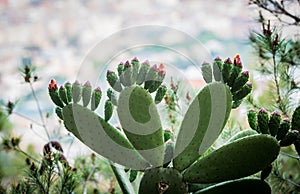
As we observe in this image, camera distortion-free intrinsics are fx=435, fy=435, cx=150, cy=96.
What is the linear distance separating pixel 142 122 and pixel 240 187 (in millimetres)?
164

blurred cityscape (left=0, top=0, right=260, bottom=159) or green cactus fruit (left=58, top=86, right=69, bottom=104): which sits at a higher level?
blurred cityscape (left=0, top=0, right=260, bottom=159)

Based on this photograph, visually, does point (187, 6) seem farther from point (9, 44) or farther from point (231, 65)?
point (231, 65)

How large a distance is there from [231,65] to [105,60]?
0.23 metres

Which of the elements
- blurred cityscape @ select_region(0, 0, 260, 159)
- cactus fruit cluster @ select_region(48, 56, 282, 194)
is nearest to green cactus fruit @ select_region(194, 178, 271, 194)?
cactus fruit cluster @ select_region(48, 56, 282, 194)

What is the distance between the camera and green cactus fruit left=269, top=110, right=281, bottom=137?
582 mm

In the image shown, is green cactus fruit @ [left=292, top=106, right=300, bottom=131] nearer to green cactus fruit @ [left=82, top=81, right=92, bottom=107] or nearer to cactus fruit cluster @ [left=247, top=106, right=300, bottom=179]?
cactus fruit cluster @ [left=247, top=106, right=300, bottom=179]

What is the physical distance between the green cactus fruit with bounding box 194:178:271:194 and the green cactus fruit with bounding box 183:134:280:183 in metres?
0.02

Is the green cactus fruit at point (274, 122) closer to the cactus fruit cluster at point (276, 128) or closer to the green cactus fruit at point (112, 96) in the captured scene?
the cactus fruit cluster at point (276, 128)

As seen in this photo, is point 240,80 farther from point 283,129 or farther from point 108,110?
point 108,110

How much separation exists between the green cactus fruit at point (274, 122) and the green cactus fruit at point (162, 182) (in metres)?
0.14

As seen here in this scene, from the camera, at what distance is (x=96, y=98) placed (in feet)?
2.06

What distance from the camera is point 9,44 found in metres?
1.41

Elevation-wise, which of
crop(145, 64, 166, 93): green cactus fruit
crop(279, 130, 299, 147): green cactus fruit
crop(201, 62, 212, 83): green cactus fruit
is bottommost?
crop(279, 130, 299, 147): green cactus fruit

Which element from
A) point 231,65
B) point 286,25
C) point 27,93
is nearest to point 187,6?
point 286,25
